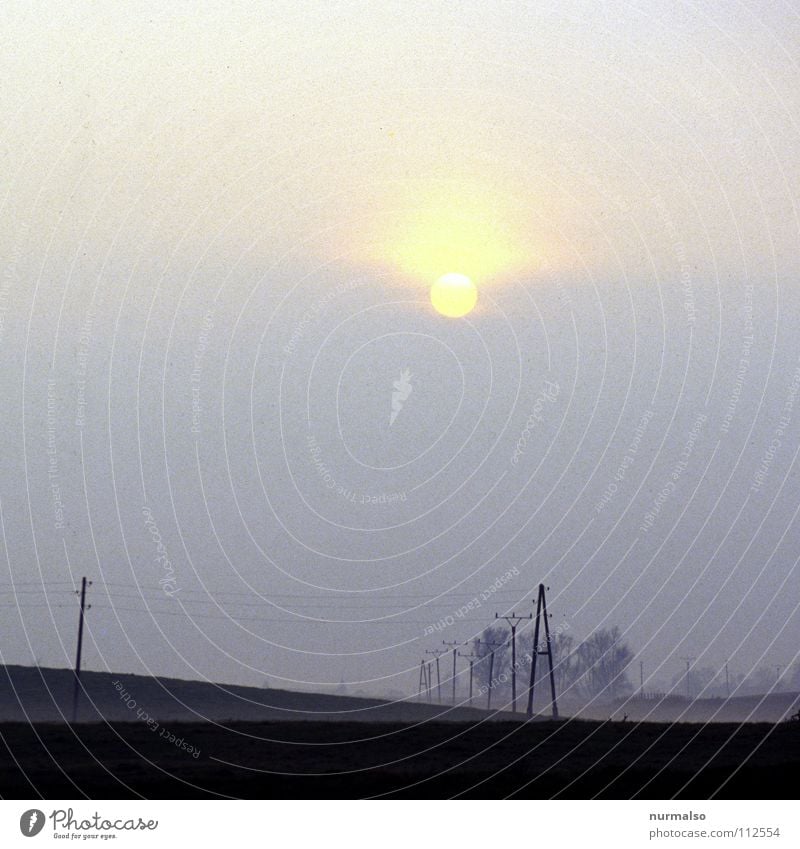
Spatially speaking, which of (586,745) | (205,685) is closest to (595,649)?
(205,685)

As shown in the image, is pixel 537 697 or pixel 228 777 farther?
pixel 537 697

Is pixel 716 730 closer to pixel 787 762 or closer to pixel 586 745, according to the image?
pixel 586 745

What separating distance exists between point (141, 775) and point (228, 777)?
3.04 metres

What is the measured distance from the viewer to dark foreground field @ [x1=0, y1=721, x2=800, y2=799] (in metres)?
26.4

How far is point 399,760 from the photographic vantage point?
37.9 meters

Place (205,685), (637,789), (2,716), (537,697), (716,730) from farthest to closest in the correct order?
(537,697)
(205,685)
(2,716)
(716,730)
(637,789)

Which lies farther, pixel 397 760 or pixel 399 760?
pixel 397 760

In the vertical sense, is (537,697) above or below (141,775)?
above

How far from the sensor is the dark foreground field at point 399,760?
26359 mm

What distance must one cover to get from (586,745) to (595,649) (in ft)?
320
